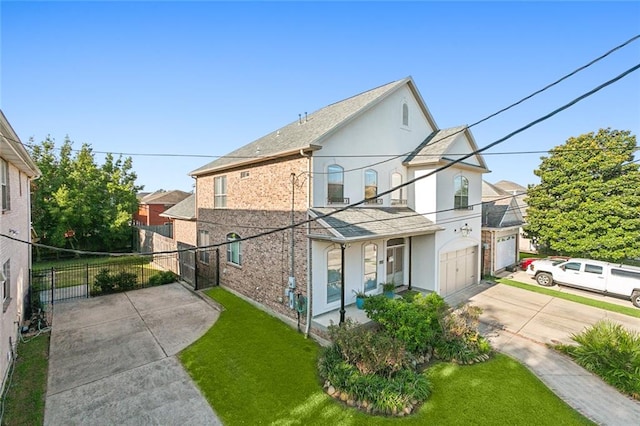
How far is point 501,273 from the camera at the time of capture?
19.4 meters

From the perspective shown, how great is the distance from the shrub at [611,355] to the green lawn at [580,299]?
5.58m

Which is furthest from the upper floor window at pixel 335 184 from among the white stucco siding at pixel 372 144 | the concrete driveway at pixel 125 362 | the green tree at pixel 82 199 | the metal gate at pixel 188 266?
the green tree at pixel 82 199

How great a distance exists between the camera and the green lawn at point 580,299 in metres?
12.8

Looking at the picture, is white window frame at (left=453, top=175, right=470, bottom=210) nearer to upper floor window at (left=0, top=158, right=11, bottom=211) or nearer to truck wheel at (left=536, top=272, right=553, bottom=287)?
truck wheel at (left=536, top=272, right=553, bottom=287)

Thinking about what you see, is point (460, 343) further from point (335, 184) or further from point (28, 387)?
point (28, 387)

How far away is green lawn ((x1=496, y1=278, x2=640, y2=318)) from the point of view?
12.8m

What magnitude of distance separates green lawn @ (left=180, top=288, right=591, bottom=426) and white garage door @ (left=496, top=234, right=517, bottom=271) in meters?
12.2

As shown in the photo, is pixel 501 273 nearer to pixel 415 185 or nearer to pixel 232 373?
pixel 415 185

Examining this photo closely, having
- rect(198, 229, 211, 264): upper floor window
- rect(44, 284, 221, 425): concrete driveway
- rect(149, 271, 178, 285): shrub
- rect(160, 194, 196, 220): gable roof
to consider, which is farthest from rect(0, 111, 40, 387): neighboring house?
rect(160, 194, 196, 220): gable roof

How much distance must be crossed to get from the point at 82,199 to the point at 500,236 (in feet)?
103

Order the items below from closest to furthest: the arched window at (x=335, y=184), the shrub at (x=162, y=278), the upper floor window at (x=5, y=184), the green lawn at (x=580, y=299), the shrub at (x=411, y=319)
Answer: the upper floor window at (x=5, y=184) → the shrub at (x=411, y=319) → the arched window at (x=335, y=184) → the green lawn at (x=580, y=299) → the shrub at (x=162, y=278)

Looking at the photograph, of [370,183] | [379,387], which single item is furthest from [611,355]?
[370,183]

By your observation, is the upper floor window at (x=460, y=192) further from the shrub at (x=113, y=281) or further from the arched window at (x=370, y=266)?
the shrub at (x=113, y=281)

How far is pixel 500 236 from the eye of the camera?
765 inches
